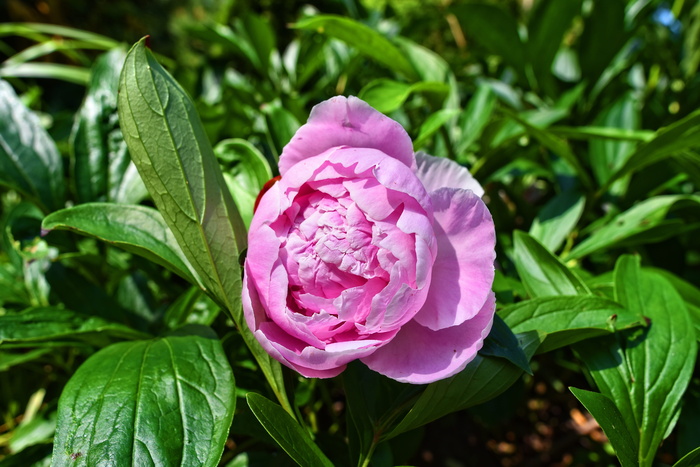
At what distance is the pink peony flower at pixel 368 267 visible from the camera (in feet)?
1.24

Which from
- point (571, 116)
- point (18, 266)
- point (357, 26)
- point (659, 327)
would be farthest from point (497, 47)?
point (18, 266)

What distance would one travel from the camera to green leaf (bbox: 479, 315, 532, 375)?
1.34ft

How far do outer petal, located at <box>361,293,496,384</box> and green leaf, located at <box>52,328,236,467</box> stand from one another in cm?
13

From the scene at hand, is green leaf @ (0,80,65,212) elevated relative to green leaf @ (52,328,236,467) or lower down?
elevated

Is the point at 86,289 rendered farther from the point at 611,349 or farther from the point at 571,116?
the point at 571,116

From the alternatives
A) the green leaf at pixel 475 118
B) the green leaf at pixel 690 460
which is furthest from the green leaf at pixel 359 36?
the green leaf at pixel 690 460

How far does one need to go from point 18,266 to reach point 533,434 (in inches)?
38.6

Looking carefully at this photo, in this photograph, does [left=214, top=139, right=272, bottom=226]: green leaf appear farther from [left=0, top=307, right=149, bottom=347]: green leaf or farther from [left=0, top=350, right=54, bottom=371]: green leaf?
[left=0, top=350, right=54, bottom=371]: green leaf

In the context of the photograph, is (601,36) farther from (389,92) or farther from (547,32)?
(389,92)

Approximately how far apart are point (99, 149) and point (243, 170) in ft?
0.84

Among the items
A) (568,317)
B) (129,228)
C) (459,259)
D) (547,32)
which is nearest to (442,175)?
(459,259)

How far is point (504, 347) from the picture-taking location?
419mm

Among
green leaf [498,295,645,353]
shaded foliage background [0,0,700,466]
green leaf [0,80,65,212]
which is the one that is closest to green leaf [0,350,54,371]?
shaded foliage background [0,0,700,466]

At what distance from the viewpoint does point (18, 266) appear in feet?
2.35
